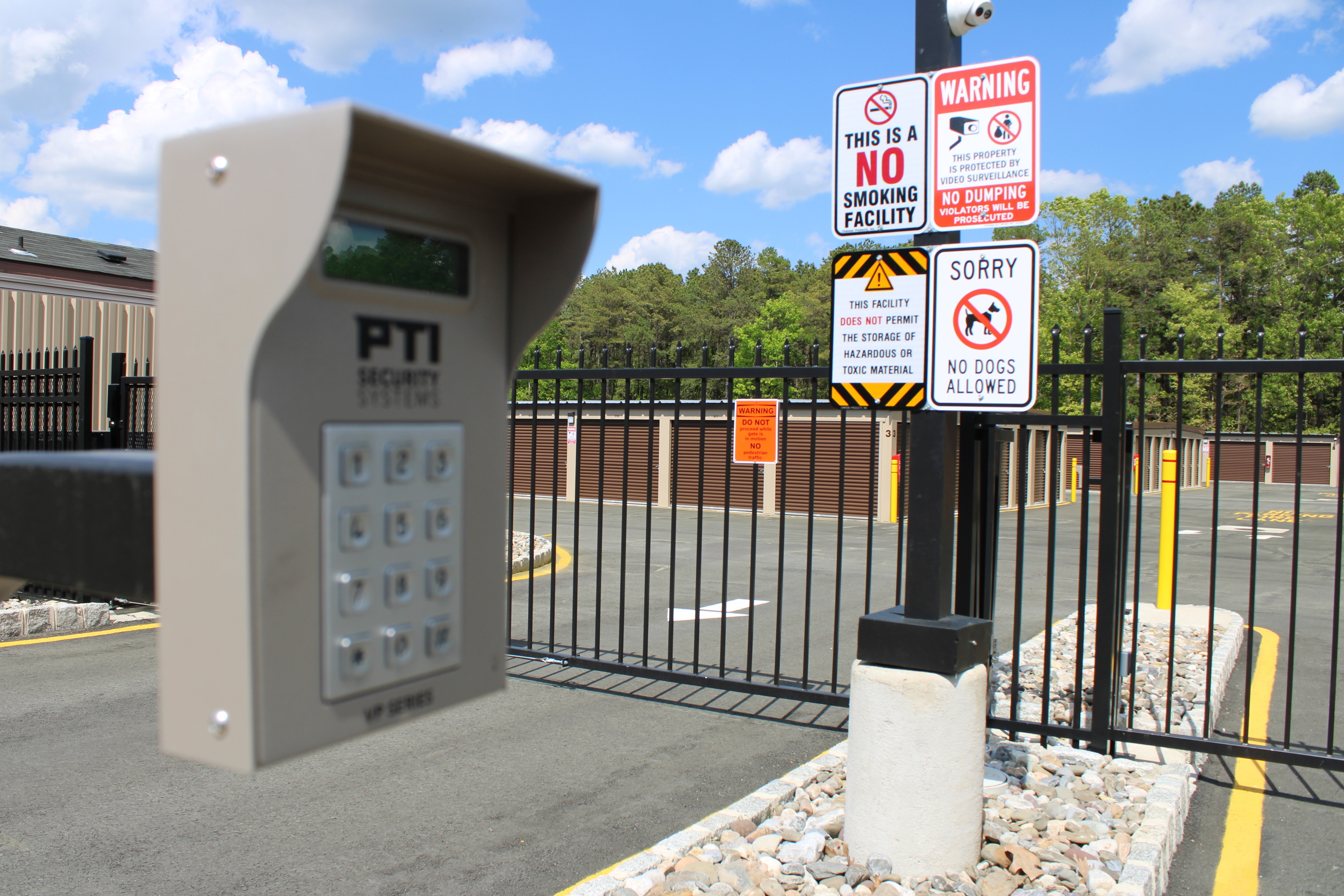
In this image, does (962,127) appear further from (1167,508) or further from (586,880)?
(1167,508)

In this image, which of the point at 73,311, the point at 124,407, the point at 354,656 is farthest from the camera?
the point at 73,311

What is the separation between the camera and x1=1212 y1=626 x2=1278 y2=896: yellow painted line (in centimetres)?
405

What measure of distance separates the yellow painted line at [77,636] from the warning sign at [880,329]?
6630mm

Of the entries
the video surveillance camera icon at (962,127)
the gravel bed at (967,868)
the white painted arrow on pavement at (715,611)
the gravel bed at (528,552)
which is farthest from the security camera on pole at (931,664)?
the gravel bed at (528,552)

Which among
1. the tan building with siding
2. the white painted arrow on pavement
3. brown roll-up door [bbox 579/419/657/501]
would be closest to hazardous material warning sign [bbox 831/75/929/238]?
the white painted arrow on pavement

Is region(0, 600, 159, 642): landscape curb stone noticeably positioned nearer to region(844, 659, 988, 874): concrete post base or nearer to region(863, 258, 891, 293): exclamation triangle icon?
region(844, 659, 988, 874): concrete post base

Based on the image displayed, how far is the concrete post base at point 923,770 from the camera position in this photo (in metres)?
3.68

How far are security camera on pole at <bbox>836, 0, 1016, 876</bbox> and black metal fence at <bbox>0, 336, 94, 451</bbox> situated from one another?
25.2 ft

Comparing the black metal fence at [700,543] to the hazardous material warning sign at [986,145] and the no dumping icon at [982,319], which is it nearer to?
the no dumping icon at [982,319]

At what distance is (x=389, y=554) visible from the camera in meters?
0.91

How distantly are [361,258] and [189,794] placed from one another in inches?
183

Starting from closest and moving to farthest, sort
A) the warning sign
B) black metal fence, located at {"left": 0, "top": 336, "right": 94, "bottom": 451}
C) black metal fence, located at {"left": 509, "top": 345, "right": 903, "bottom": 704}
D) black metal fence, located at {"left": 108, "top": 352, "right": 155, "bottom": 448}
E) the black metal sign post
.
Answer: the black metal sign post, the warning sign, black metal fence, located at {"left": 509, "top": 345, "right": 903, "bottom": 704}, black metal fence, located at {"left": 0, "top": 336, "right": 94, "bottom": 451}, black metal fence, located at {"left": 108, "top": 352, "right": 155, "bottom": 448}

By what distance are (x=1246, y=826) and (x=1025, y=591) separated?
8.22 m

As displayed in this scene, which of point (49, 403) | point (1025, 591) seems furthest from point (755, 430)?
point (1025, 591)
